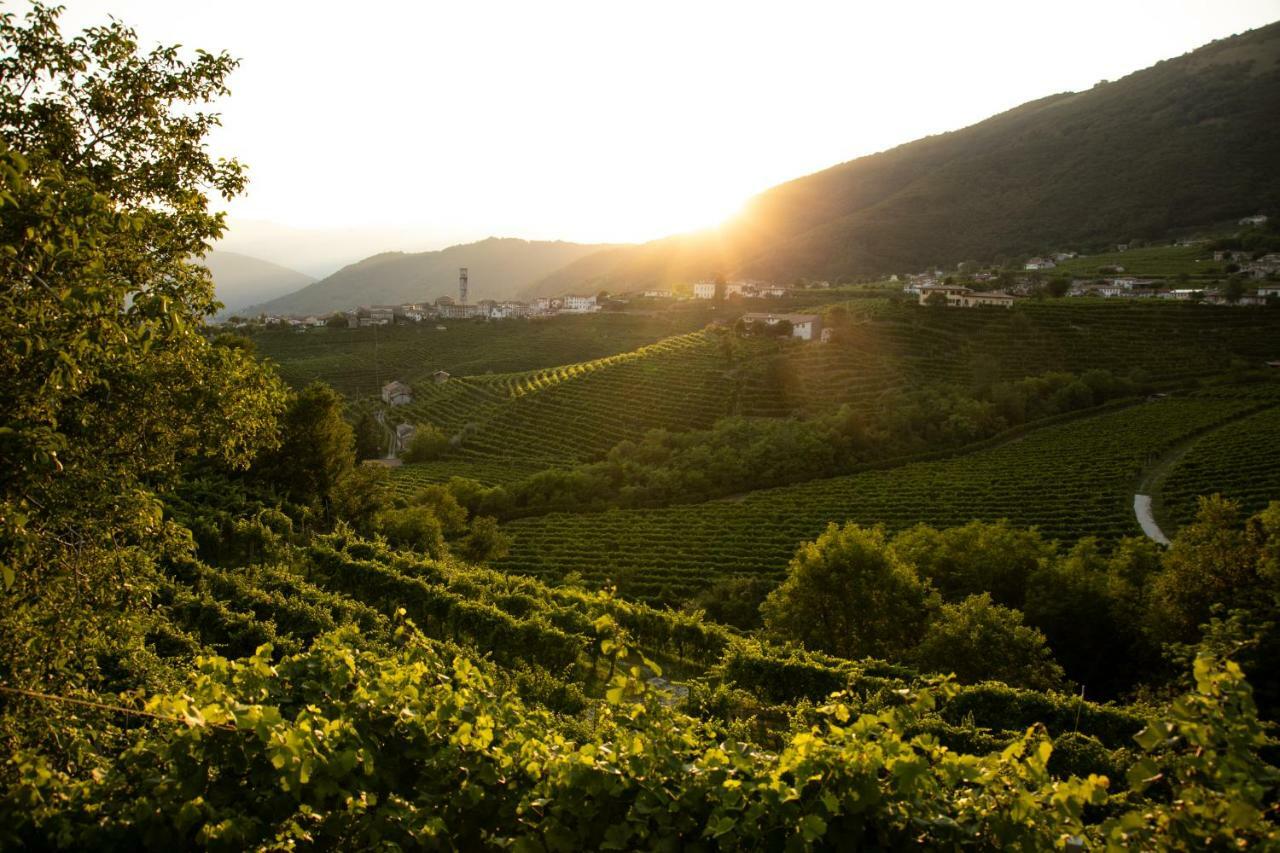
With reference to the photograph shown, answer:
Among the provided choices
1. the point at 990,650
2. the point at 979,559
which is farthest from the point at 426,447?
the point at 990,650

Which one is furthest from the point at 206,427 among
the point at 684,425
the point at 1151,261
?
the point at 1151,261

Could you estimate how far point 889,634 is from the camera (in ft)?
72.1

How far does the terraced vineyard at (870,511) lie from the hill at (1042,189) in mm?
88680

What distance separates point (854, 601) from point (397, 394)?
67136 millimetres

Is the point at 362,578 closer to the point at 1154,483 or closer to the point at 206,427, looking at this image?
the point at 206,427

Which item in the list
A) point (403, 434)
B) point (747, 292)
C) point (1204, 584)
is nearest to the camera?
point (1204, 584)

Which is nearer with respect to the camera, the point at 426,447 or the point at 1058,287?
the point at 426,447

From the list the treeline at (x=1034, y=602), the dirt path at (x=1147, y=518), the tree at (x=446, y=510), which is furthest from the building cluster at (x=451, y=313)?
the treeline at (x=1034, y=602)

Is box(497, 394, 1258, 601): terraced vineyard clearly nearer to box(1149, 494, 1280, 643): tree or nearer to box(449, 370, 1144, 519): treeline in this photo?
box(449, 370, 1144, 519): treeline

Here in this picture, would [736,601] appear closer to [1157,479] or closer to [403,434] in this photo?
[1157,479]

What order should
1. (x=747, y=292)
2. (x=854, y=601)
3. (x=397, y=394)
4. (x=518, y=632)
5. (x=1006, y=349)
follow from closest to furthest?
(x=518, y=632), (x=854, y=601), (x=1006, y=349), (x=397, y=394), (x=747, y=292)

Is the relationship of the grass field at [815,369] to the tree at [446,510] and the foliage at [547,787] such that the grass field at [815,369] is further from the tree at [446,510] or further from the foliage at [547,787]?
the foliage at [547,787]

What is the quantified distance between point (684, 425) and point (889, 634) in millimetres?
40127

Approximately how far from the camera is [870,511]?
4100 centimetres
